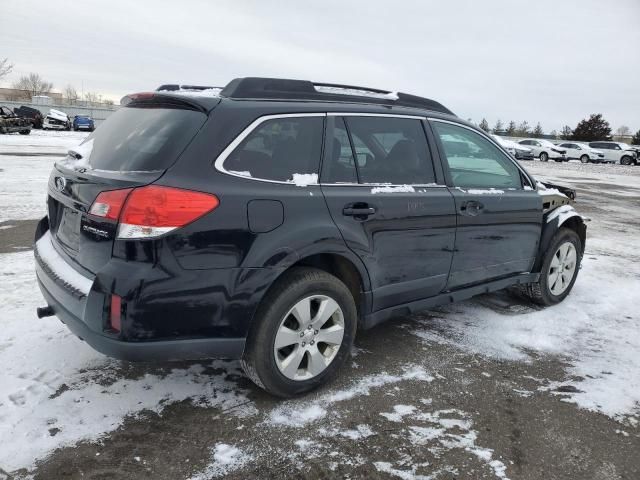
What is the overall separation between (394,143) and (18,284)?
347cm

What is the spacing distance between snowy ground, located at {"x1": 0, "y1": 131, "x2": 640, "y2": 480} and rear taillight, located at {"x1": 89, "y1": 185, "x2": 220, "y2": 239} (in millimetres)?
1058

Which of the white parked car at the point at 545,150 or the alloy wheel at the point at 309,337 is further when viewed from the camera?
the white parked car at the point at 545,150

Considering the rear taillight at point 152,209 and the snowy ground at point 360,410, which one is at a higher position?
the rear taillight at point 152,209

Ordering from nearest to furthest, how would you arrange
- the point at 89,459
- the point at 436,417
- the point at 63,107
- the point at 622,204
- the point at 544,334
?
the point at 89,459 < the point at 436,417 < the point at 544,334 < the point at 622,204 < the point at 63,107

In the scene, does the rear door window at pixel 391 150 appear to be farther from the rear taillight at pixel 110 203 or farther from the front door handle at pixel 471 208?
the rear taillight at pixel 110 203

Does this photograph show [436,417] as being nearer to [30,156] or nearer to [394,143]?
[394,143]

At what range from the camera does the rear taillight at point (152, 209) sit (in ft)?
7.82

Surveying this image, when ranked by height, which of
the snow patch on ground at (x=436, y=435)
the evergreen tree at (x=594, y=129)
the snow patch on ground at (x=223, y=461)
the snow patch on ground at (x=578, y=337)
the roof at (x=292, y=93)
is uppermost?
the evergreen tree at (x=594, y=129)

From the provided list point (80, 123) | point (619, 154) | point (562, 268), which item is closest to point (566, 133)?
point (619, 154)

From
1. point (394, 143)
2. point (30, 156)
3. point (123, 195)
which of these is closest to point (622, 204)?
point (394, 143)

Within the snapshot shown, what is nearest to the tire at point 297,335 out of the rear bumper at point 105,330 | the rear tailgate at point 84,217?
the rear bumper at point 105,330

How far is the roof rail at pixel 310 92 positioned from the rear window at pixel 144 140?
35 cm

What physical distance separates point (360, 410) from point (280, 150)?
154cm

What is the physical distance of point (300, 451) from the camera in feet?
8.29
